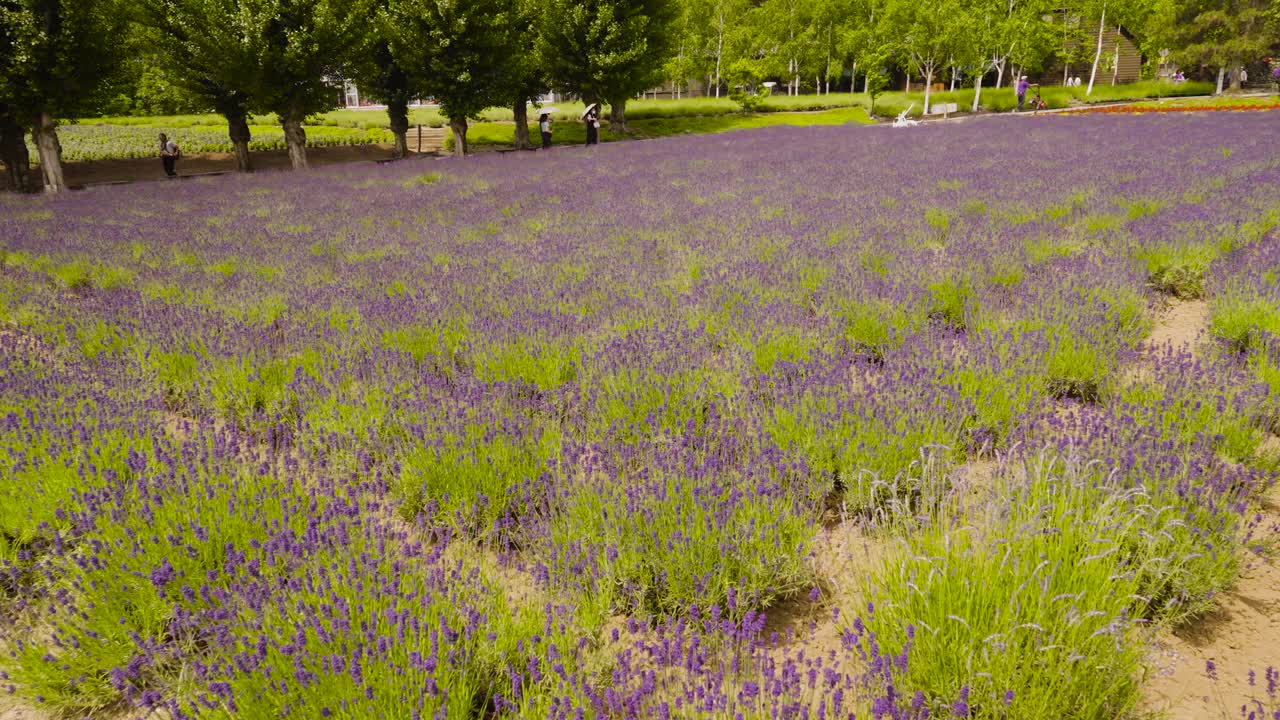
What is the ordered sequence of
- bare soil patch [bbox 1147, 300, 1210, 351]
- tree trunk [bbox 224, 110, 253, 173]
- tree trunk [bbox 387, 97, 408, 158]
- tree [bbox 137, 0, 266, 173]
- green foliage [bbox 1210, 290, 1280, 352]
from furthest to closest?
tree trunk [bbox 387, 97, 408, 158] < tree trunk [bbox 224, 110, 253, 173] < tree [bbox 137, 0, 266, 173] < bare soil patch [bbox 1147, 300, 1210, 351] < green foliage [bbox 1210, 290, 1280, 352]

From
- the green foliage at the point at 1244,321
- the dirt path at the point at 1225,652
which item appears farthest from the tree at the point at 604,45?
the dirt path at the point at 1225,652

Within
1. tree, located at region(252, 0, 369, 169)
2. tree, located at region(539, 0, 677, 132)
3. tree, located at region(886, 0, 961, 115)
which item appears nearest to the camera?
tree, located at region(252, 0, 369, 169)

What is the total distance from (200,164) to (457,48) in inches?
445

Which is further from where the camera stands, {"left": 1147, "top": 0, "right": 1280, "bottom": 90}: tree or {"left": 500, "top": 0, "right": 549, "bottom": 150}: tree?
{"left": 1147, "top": 0, "right": 1280, "bottom": 90}: tree

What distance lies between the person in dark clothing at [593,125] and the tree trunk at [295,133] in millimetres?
10534

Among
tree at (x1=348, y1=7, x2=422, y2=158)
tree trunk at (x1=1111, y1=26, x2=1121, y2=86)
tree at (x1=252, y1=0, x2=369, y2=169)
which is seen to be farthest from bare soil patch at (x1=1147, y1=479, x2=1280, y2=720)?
tree trunk at (x1=1111, y1=26, x2=1121, y2=86)

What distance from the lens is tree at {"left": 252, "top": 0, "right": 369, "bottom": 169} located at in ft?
59.2

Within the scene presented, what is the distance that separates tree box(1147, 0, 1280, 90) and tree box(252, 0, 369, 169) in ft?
173

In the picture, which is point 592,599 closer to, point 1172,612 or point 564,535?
point 564,535

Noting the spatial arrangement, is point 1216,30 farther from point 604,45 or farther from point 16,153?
point 16,153

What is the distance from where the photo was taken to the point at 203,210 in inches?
454

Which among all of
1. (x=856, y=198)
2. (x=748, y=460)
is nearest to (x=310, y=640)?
(x=748, y=460)

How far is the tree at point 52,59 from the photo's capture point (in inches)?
569

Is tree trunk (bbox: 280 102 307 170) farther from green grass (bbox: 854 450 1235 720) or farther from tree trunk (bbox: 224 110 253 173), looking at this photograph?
green grass (bbox: 854 450 1235 720)
